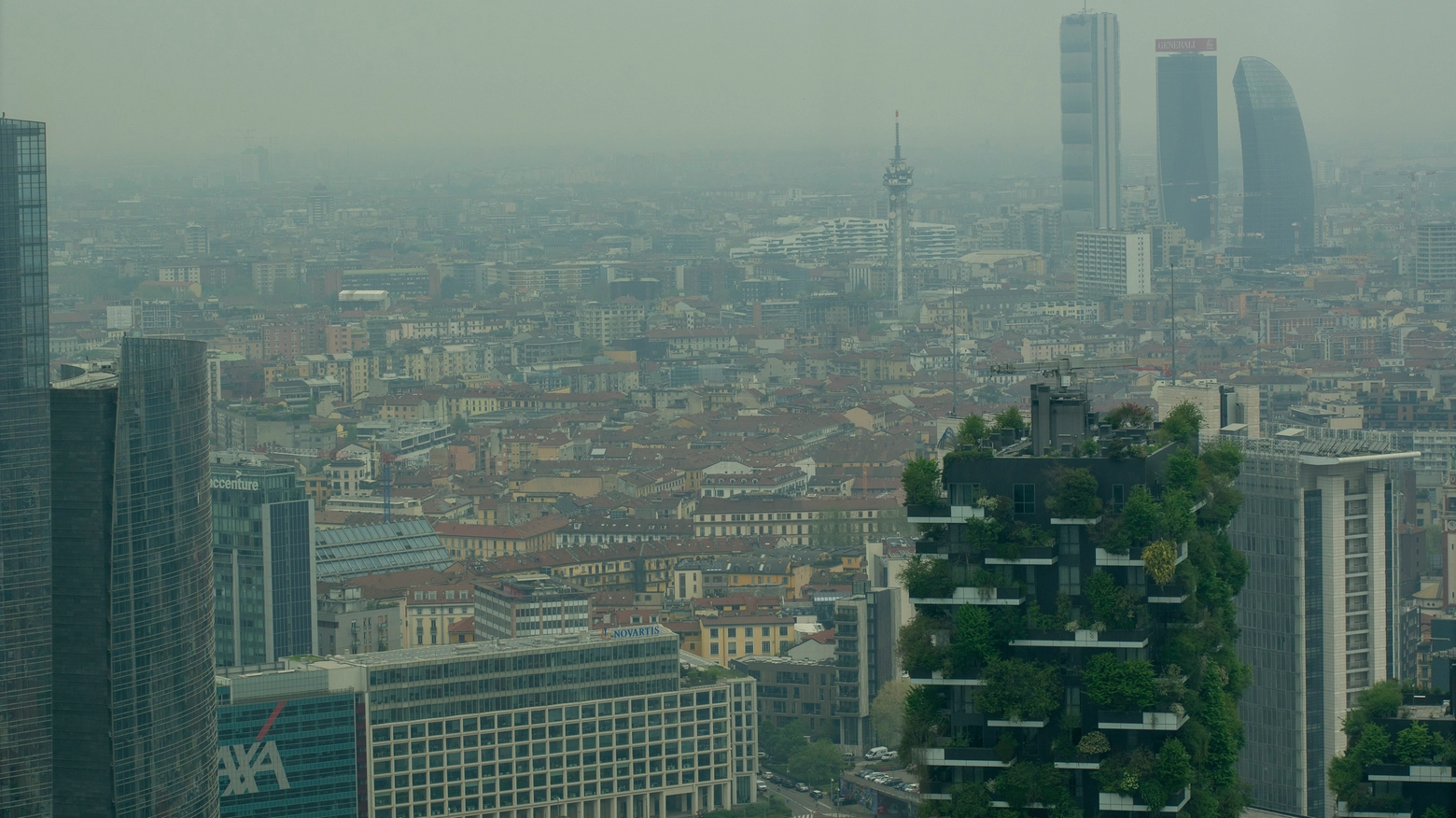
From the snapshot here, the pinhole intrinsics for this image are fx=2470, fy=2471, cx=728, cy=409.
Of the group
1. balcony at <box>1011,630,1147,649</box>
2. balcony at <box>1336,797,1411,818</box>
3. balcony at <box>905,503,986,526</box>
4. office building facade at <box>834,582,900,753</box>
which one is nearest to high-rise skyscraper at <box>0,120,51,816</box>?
balcony at <box>905,503,986,526</box>

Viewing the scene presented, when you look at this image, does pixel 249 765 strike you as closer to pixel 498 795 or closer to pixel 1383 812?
pixel 498 795

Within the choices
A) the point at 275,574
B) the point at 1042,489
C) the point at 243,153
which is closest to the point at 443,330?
the point at 243,153

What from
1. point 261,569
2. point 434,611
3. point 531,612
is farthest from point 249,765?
point 434,611

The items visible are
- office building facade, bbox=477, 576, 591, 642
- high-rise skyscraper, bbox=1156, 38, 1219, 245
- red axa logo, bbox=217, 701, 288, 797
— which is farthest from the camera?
high-rise skyscraper, bbox=1156, 38, 1219, 245

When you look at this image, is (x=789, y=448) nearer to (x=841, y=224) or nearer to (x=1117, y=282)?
(x=1117, y=282)

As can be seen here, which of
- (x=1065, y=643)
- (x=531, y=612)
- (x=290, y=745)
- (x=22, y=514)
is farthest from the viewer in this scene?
(x=531, y=612)

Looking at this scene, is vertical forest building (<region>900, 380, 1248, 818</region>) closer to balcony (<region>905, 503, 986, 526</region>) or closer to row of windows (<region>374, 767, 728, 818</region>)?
balcony (<region>905, 503, 986, 526</region>)
